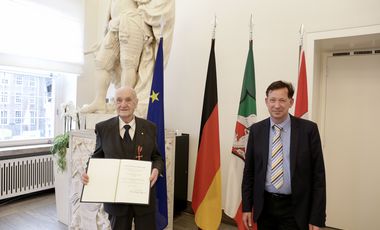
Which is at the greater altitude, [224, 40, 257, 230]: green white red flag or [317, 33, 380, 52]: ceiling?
[317, 33, 380, 52]: ceiling

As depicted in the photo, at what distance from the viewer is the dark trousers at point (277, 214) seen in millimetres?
1511

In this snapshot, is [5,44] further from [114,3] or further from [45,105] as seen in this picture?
[114,3]

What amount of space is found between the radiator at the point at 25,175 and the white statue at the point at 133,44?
1.61 meters

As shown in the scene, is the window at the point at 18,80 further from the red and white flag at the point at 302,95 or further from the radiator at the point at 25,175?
the red and white flag at the point at 302,95

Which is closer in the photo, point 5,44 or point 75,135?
point 75,135

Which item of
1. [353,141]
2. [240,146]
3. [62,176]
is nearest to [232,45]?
[240,146]

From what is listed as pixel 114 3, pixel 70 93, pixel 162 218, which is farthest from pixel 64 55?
pixel 162 218

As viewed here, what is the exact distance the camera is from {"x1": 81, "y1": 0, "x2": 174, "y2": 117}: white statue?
266 cm

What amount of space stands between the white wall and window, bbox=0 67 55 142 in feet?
6.60

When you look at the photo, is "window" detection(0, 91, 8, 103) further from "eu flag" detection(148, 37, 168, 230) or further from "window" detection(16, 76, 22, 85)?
"eu flag" detection(148, 37, 168, 230)

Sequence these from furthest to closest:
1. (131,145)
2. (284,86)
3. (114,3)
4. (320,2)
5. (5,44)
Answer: (5,44) < (114,3) < (320,2) < (131,145) < (284,86)

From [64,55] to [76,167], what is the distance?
2.08 meters

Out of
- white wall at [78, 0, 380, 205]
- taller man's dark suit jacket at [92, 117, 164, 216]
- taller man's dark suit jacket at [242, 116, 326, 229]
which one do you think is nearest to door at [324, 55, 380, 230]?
white wall at [78, 0, 380, 205]

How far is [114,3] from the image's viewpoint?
2836mm
